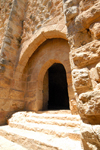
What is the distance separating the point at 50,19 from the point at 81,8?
6.96 feet

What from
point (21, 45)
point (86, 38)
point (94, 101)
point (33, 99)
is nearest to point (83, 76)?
point (94, 101)

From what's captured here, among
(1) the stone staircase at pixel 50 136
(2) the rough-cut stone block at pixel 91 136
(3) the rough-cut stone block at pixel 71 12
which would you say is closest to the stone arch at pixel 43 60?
(1) the stone staircase at pixel 50 136

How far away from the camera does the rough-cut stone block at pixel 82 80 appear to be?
3.30ft

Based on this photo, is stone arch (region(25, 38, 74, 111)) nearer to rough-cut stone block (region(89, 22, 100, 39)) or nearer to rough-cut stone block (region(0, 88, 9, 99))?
rough-cut stone block (region(0, 88, 9, 99))

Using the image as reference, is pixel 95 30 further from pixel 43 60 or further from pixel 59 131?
pixel 43 60

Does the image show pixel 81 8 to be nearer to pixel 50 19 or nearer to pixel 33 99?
pixel 50 19

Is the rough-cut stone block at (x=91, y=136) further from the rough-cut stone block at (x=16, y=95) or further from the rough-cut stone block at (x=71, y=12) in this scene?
the rough-cut stone block at (x=16, y=95)

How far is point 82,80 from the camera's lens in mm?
1021

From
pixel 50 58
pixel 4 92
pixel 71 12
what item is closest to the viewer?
pixel 71 12

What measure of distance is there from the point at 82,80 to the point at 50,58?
2.59 meters

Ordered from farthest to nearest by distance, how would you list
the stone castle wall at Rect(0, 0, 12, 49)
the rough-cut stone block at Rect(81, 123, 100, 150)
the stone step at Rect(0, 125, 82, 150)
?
the stone castle wall at Rect(0, 0, 12, 49) < the stone step at Rect(0, 125, 82, 150) < the rough-cut stone block at Rect(81, 123, 100, 150)

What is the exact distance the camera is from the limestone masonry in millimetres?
984

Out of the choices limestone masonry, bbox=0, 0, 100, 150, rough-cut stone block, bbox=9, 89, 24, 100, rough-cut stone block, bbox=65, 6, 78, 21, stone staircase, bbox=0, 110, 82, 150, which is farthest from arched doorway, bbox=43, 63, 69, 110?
rough-cut stone block, bbox=65, 6, 78, 21

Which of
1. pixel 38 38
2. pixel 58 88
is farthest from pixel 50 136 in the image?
pixel 58 88
